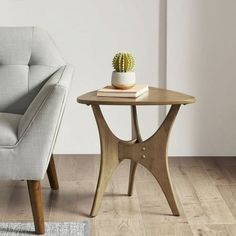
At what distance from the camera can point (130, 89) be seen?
2773mm

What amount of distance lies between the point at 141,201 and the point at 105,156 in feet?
1.15

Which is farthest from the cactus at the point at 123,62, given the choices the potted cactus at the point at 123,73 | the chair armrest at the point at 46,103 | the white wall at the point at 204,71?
the white wall at the point at 204,71

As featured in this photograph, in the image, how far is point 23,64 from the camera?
10.3 feet

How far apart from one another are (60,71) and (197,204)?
907 mm

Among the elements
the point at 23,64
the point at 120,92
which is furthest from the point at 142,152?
the point at 23,64

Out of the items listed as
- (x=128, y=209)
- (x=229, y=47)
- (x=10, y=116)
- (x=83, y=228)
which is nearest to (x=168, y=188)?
(x=128, y=209)

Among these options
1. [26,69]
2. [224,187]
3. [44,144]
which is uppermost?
[26,69]

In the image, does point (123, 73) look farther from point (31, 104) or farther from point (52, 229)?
point (52, 229)

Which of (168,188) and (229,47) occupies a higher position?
(229,47)

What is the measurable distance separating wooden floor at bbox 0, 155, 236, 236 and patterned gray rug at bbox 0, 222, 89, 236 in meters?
0.06

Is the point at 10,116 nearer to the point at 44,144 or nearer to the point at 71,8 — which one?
the point at 44,144

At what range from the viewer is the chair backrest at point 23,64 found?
3.07m

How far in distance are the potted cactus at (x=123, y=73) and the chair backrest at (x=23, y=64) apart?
1.38 ft

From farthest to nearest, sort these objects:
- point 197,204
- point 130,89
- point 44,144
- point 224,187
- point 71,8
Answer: point 71,8
point 224,187
point 197,204
point 130,89
point 44,144
